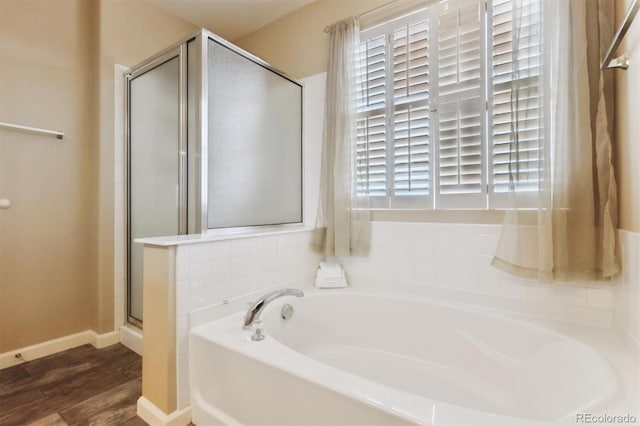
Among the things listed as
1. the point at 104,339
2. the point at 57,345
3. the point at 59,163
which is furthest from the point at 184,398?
the point at 59,163

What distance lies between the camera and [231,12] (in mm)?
2598

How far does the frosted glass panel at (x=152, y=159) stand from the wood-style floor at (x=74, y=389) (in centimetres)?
40

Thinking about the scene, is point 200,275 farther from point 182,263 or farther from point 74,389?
point 74,389

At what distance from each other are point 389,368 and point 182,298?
118 cm

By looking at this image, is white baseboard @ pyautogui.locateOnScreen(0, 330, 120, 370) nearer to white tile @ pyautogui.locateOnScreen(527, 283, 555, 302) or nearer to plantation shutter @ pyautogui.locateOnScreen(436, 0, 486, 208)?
plantation shutter @ pyautogui.locateOnScreen(436, 0, 486, 208)

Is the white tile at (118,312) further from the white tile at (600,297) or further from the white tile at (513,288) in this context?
the white tile at (600,297)

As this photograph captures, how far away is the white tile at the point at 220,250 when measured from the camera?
1472mm

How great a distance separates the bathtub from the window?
27.2 inches

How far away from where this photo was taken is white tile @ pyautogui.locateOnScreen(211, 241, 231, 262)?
58.0 inches

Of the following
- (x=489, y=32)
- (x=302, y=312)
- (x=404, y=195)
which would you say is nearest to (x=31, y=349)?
(x=302, y=312)

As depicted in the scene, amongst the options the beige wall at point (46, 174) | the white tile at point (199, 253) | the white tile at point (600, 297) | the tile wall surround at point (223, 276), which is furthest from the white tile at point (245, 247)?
the white tile at point (600, 297)

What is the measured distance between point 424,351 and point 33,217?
104 inches

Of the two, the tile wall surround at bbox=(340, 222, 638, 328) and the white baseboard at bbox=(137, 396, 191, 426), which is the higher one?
the tile wall surround at bbox=(340, 222, 638, 328)

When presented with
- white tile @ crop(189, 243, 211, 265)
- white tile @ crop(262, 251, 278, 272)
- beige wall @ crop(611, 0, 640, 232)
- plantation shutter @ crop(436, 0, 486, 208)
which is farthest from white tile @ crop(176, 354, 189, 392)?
beige wall @ crop(611, 0, 640, 232)
